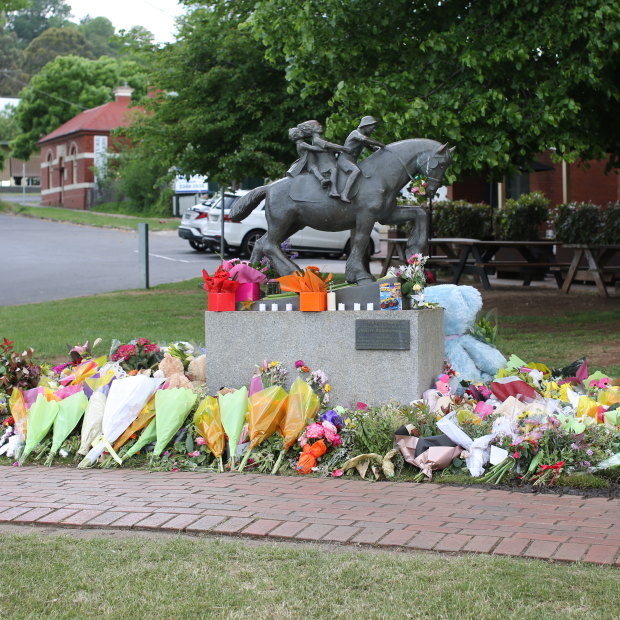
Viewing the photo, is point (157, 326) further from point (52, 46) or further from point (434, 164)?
point (52, 46)

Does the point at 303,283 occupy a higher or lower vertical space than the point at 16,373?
higher

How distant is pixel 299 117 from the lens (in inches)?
708

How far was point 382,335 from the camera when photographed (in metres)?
6.74

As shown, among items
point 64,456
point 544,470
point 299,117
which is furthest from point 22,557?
point 299,117

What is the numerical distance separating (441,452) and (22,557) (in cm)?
258

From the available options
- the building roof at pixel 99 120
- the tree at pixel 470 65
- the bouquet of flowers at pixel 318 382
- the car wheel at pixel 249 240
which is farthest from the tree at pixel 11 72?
the bouquet of flowers at pixel 318 382

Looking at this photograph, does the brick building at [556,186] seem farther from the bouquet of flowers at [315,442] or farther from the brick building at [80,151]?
the brick building at [80,151]

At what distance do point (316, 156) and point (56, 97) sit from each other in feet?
203

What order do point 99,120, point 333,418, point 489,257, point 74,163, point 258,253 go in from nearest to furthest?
1. point 333,418
2. point 258,253
3. point 489,257
4. point 99,120
5. point 74,163

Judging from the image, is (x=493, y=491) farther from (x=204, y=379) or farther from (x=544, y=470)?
(x=204, y=379)

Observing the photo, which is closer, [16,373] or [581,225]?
[16,373]

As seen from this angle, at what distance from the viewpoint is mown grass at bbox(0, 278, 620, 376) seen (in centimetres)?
1077

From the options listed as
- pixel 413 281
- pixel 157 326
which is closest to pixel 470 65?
pixel 413 281

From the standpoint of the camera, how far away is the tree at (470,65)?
10930mm
